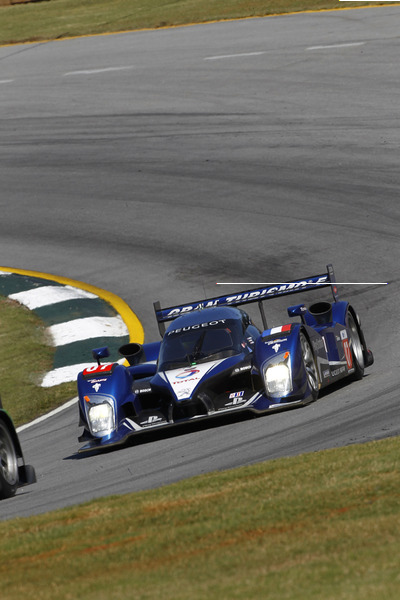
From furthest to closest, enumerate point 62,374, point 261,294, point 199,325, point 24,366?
point 24,366
point 62,374
point 261,294
point 199,325

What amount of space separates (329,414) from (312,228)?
7.63 metres

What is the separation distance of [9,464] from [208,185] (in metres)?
11.8

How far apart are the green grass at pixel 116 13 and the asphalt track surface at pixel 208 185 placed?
0.94 m

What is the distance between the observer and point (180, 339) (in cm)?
1101

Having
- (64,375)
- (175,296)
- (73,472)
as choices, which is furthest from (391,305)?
(73,472)

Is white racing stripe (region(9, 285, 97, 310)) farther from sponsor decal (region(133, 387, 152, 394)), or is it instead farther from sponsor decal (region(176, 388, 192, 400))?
sponsor decal (region(176, 388, 192, 400))

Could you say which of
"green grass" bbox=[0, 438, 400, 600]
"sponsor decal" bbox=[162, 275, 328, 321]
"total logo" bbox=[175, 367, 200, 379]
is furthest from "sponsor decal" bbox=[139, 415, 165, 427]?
"green grass" bbox=[0, 438, 400, 600]

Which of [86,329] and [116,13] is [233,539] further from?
[116,13]

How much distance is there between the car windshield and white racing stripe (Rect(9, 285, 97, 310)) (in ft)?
15.5

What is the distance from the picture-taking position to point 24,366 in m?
13.3

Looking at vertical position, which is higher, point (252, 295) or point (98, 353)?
point (252, 295)

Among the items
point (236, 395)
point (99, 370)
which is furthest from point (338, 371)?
point (99, 370)

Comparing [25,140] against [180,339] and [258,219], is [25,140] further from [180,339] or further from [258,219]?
[180,339]

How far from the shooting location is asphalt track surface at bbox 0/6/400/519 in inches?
383
